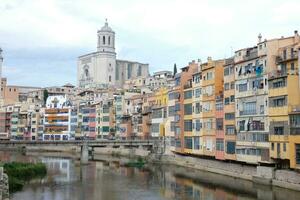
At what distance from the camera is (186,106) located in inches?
2571

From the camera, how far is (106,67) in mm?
163625

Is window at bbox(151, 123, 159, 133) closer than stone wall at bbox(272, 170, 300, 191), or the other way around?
stone wall at bbox(272, 170, 300, 191)

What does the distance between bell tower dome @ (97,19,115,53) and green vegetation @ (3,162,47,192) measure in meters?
111

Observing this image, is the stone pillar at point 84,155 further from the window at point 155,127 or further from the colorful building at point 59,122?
the colorful building at point 59,122

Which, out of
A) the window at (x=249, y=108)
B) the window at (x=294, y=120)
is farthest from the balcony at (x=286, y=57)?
the window at (x=294, y=120)

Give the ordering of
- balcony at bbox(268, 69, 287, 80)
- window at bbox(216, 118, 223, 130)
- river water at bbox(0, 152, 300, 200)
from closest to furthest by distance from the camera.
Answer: river water at bbox(0, 152, 300, 200), balcony at bbox(268, 69, 287, 80), window at bbox(216, 118, 223, 130)

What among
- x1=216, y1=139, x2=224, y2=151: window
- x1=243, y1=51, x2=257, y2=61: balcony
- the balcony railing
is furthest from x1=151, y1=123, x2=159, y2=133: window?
x1=243, y1=51, x2=257, y2=61: balcony

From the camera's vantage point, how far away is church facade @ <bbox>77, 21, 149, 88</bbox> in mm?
163625

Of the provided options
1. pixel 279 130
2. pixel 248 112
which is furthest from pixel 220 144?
pixel 279 130

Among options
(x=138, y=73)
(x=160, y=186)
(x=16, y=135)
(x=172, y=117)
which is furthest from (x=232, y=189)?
(x=138, y=73)

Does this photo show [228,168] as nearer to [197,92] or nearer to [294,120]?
[197,92]

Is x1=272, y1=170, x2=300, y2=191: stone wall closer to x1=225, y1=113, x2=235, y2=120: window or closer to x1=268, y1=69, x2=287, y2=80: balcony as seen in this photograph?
→ x1=268, y1=69, x2=287, y2=80: balcony

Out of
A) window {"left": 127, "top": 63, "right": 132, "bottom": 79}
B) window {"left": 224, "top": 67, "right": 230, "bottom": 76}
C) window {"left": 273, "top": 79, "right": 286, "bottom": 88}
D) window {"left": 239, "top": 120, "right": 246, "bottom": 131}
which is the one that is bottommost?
window {"left": 239, "top": 120, "right": 246, "bottom": 131}

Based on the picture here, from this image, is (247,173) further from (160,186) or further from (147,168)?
(147,168)
